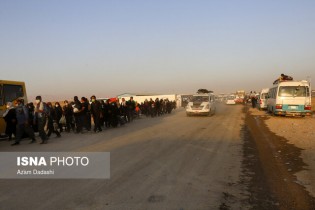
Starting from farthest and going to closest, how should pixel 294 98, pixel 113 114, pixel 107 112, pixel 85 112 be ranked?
1. pixel 294 98
2. pixel 113 114
3. pixel 107 112
4. pixel 85 112

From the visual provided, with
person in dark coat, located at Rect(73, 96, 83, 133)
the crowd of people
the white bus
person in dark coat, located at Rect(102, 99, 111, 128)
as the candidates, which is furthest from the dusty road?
the white bus

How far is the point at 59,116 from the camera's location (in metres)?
16.0

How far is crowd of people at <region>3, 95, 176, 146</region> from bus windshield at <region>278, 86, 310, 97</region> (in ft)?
36.3

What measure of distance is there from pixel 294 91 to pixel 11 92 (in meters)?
18.0

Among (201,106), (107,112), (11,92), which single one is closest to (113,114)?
(107,112)

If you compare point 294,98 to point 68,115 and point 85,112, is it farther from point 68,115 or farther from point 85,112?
point 68,115

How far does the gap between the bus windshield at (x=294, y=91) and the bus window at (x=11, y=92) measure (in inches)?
671

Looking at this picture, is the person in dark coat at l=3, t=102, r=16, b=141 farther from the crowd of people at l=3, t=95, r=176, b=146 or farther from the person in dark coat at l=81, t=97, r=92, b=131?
the person in dark coat at l=81, t=97, r=92, b=131

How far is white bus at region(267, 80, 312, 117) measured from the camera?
818 inches

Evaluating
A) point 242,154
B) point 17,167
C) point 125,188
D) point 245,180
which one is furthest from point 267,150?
point 17,167

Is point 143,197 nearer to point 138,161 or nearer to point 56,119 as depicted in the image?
point 138,161

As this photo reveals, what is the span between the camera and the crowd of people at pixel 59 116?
11766 millimetres

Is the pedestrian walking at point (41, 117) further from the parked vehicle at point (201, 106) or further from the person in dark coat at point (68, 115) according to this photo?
the parked vehicle at point (201, 106)

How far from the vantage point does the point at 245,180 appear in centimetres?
613
